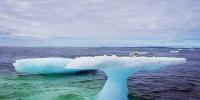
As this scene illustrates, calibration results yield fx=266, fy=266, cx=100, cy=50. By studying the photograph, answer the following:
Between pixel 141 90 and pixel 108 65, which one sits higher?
pixel 108 65

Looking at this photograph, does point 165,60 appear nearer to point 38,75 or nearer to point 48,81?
point 48,81

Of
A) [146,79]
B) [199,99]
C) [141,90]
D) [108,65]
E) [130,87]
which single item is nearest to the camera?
[108,65]

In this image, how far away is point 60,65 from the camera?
52.5ft

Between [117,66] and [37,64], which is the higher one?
[117,66]

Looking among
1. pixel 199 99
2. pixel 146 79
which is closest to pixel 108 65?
pixel 199 99

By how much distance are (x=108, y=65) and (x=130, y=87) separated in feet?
22.6

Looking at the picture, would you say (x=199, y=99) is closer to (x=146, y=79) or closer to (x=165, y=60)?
(x=165, y=60)

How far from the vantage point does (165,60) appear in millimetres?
9430

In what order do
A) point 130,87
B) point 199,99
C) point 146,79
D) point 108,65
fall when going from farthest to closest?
1. point 146,79
2. point 130,87
3. point 199,99
4. point 108,65

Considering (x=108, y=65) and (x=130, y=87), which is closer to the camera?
(x=108, y=65)

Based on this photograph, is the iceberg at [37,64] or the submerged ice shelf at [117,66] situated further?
the iceberg at [37,64]

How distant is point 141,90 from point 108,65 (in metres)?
6.03

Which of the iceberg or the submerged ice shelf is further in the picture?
the iceberg

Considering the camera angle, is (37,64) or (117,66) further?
(37,64)
